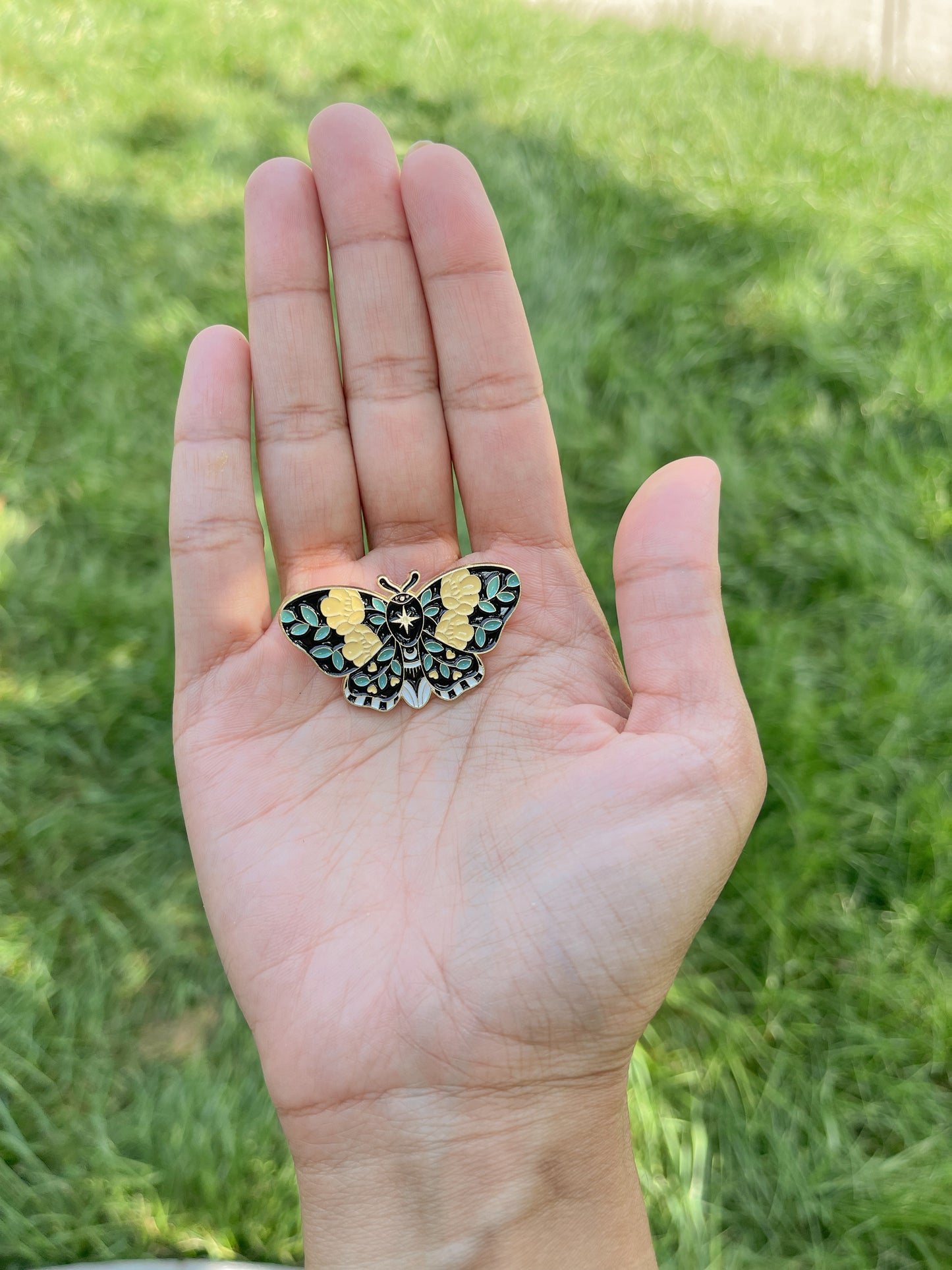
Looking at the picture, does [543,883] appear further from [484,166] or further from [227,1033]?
[484,166]

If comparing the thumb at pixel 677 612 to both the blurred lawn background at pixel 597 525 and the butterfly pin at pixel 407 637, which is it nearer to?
the butterfly pin at pixel 407 637

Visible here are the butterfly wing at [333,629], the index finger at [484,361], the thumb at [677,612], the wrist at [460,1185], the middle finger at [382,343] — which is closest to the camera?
the wrist at [460,1185]

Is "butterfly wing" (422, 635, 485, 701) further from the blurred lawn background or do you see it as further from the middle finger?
the blurred lawn background

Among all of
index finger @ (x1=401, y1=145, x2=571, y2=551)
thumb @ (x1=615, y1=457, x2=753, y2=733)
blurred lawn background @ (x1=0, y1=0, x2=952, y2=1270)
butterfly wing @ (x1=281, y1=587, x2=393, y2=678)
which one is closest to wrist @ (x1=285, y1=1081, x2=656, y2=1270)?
blurred lawn background @ (x1=0, y1=0, x2=952, y2=1270)

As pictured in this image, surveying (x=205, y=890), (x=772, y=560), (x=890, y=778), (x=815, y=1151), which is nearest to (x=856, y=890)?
(x=890, y=778)

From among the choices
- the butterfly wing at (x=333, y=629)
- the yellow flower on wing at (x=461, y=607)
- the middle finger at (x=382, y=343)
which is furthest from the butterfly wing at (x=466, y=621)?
the middle finger at (x=382, y=343)

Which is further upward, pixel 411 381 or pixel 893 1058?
pixel 411 381

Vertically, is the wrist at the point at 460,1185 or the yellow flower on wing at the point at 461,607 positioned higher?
the yellow flower on wing at the point at 461,607
